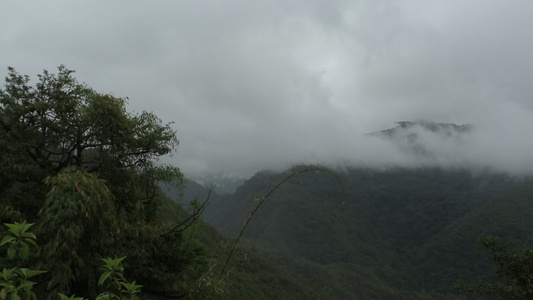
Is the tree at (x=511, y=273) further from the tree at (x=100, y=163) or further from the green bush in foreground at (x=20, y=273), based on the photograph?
the green bush in foreground at (x=20, y=273)

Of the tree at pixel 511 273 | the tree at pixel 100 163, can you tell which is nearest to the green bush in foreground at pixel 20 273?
the tree at pixel 100 163

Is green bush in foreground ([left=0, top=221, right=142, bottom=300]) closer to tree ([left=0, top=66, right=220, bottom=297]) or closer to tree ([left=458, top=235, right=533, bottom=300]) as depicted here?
tree ([left=0, top=66, right=220, bottom=297])

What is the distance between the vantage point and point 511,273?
16.3 metres

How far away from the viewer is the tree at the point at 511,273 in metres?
13.8

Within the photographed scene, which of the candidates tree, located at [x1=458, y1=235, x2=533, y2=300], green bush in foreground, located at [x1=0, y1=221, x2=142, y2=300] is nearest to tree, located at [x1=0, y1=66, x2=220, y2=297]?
green bush in foreground, located at [x1=0, y1=221, x2=142, y2=300]

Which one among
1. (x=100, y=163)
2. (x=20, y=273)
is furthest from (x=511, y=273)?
(x=20, y=273)

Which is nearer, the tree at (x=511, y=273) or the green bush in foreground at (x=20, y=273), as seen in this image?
the green bush in foreground at (x=20, y=273)

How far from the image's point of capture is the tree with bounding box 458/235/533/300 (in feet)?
45.3

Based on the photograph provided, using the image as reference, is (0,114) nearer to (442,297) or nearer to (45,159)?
(45,159)

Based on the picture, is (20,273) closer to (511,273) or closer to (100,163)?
(100,163)

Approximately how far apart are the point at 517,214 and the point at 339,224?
18920 cm

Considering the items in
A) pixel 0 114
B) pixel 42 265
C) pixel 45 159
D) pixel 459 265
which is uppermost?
pixel 0 114

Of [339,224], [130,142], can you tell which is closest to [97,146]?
[130,142]

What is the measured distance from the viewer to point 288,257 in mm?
160625
